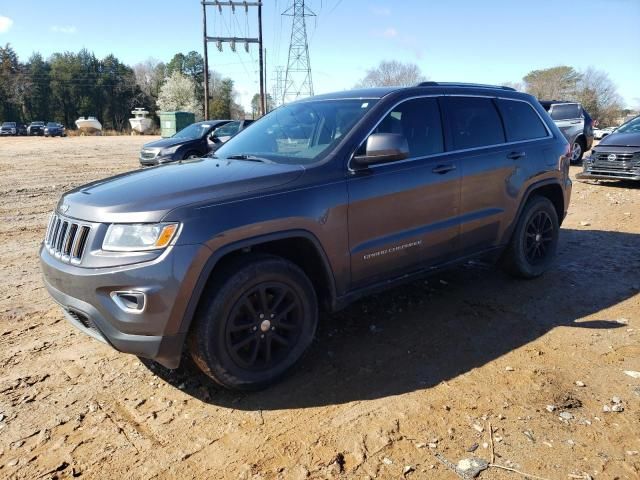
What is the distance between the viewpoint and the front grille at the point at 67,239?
296cm

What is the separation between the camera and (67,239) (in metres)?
3.06

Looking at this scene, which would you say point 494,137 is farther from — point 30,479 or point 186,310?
point 30,479

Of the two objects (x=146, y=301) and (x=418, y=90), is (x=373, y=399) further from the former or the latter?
(x=418, y=90)

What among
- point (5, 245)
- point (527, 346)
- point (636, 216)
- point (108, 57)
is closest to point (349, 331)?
point (527, 346)

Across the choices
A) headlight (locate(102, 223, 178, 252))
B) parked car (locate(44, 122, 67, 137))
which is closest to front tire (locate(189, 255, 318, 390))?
headlight (locate(102, 223, 178, 252))

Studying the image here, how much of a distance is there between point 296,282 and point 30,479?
5.73ft

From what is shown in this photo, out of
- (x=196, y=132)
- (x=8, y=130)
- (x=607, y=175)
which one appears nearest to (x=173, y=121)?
(x=196, y=132)

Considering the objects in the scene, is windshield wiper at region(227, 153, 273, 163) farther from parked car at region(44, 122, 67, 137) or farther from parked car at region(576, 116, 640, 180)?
parked car at region(44, 122, 67, 137)

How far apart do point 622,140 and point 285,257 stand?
10.2 metres

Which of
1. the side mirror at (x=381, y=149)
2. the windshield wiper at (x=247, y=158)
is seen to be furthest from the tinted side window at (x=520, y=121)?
the windshield wiper at (x=247, y=158)

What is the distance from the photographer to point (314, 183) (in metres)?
3.33

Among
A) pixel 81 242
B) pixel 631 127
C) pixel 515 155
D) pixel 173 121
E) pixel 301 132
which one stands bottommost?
pixel 81 242

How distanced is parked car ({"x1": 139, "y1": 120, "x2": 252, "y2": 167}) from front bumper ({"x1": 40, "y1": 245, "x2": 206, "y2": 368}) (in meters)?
11.2

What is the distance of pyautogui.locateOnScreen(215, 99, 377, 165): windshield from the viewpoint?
147 inches
